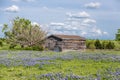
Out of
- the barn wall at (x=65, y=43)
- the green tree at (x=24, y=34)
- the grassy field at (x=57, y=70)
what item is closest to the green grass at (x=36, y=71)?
the grassy field at (x=57, y=70)

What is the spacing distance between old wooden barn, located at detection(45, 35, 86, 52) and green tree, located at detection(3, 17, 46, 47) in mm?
4249

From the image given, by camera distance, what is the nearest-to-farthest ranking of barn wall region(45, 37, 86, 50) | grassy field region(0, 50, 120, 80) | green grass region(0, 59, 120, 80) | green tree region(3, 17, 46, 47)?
1. grassy field region(0, 50, 120, 80)
2. green grass region(0, 59, 120, 80)
3. barn wall region(45, 37, 86, 50)
4. green tree region(3, 17, 46, 47)

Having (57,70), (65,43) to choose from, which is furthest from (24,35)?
(57,70)

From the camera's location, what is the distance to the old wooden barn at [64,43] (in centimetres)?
7100

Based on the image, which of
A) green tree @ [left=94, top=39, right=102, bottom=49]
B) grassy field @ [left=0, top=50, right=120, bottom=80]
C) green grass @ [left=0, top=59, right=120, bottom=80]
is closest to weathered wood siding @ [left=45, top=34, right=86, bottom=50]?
green tree @ [left=94, top=39, right=102, bottom=49]

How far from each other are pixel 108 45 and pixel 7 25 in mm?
30305

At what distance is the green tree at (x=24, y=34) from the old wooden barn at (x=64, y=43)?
13.9 ft

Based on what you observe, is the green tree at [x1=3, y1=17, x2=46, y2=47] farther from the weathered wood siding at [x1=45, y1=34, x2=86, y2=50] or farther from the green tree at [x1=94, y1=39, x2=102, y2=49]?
the green tree at [x1=94, y1=39, x2=102, y2=49]

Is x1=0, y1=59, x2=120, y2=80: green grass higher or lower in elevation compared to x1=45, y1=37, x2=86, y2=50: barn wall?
lower

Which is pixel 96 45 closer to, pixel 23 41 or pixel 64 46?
pixel 64 46

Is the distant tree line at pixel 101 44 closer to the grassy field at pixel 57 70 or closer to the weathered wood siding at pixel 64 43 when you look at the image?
the weathered wood siding at pixel 64 43

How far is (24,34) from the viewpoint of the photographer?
80.2m

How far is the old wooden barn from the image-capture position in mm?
71000

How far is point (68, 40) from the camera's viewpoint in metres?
71.7
